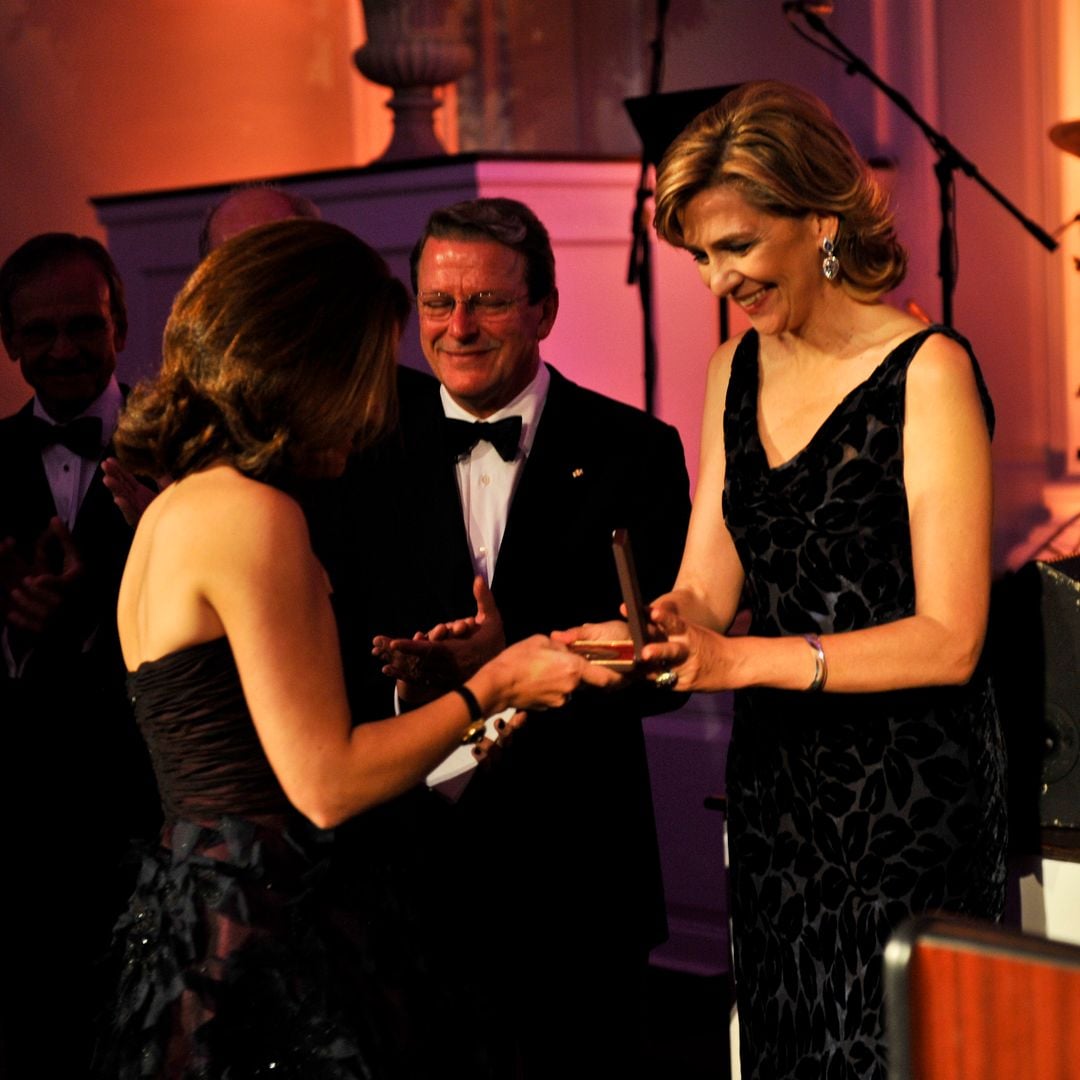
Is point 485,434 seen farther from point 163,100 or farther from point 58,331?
point 163,100

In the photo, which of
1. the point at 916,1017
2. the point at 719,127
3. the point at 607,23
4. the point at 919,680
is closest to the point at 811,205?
the point at 719,127

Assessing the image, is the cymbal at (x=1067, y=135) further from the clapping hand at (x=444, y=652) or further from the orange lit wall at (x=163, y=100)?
the clapping hand at (x=444, y=652)

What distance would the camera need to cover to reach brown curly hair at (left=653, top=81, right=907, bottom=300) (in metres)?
2.23

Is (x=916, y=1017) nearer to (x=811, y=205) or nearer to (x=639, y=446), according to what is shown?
(x=811, y=205)

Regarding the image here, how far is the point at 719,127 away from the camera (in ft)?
7.43

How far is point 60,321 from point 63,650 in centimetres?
69

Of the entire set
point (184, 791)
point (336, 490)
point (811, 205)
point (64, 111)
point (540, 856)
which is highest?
point (64, 111)

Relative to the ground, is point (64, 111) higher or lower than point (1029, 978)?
higher

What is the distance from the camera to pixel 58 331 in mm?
3357

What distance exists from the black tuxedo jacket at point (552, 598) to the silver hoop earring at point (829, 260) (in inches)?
23.9

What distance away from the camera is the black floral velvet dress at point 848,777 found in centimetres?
223

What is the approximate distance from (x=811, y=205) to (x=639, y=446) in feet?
2.23

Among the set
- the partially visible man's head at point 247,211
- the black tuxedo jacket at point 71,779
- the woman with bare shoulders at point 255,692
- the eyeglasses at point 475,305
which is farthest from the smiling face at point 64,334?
the woman with bare shoulders at point 255,692

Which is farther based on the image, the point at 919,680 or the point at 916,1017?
the point at 919,680
